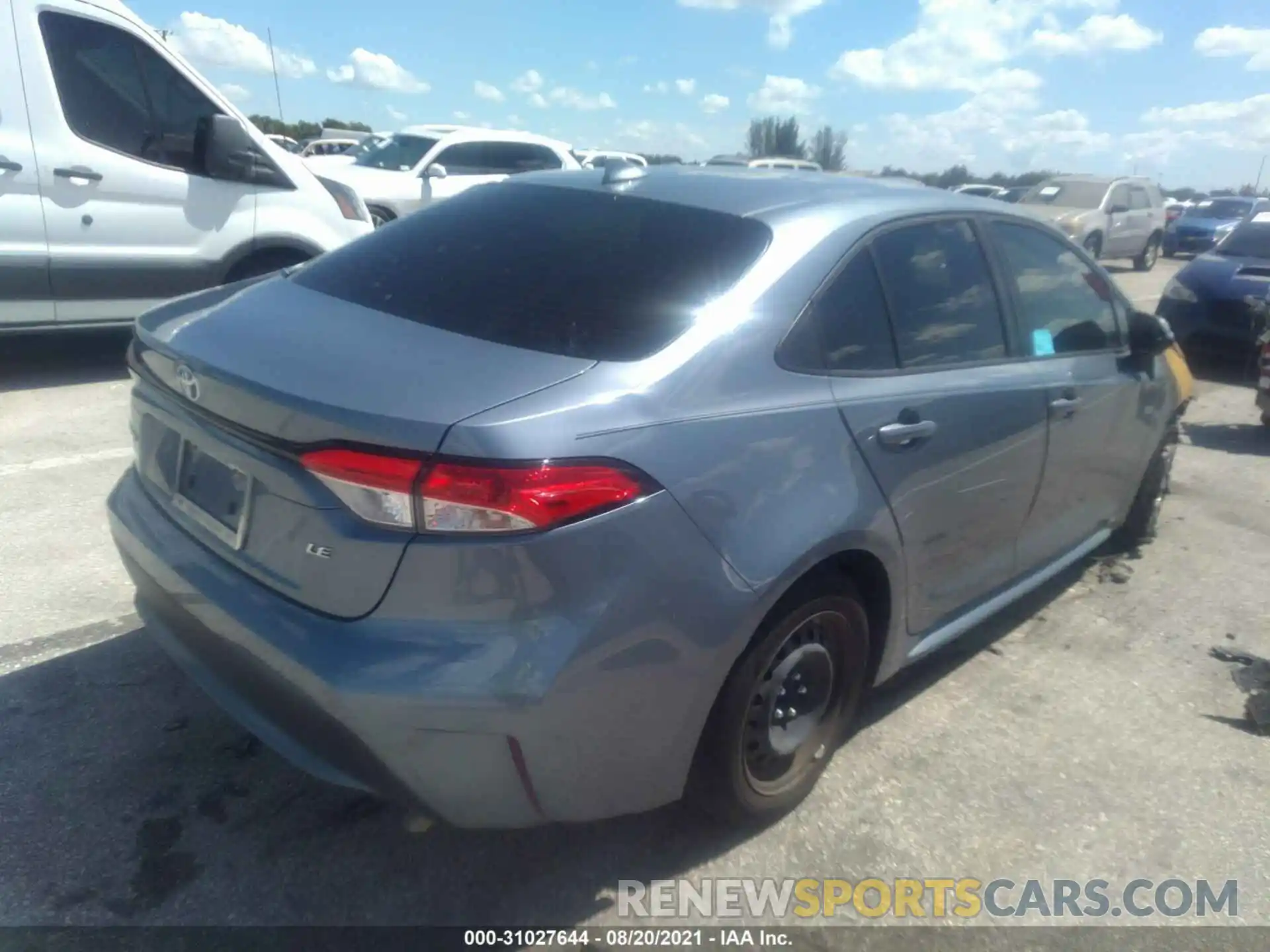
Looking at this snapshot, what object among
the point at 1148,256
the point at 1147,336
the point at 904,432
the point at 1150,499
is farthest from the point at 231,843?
the point at 1148,256

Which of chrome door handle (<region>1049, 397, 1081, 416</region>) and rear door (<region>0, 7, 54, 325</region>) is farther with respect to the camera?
rear door (<region>0, 7, 54, 325</region>)

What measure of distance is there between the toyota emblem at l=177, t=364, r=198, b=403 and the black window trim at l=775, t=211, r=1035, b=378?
53.9 inches

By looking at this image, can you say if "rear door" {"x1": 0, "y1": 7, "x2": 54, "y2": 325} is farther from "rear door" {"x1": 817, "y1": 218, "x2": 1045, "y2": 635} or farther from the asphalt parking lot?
"rear door" {"x1": 817, "y1": 218, "x2": 1045, "y2": 635}

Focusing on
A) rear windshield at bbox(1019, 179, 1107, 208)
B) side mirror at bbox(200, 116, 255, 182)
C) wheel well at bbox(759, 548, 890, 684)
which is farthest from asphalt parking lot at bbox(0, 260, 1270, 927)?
rear windshield at bbox(1019, 179, 1107, 208)

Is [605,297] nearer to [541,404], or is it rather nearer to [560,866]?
[541,404]

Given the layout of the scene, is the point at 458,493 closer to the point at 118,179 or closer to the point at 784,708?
the point at 784,708

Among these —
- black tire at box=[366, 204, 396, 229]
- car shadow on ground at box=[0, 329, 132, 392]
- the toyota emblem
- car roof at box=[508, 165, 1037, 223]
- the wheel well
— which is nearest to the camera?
the toyota emblem

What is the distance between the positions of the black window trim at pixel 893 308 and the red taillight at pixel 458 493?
744mm

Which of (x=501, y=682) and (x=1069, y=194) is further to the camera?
(x=1069, y=194)

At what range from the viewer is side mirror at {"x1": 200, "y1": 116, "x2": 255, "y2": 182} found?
21.0 ft

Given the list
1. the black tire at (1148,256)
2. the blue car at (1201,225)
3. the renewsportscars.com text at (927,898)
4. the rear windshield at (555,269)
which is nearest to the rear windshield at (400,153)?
the rear windshield at (555,269)

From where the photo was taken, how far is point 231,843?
263 centimetres

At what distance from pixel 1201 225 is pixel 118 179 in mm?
25030

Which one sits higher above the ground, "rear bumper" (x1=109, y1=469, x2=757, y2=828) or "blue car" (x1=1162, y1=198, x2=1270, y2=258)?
"rear bumper" (x1=109, y1=469, x2=757, y2=828)
